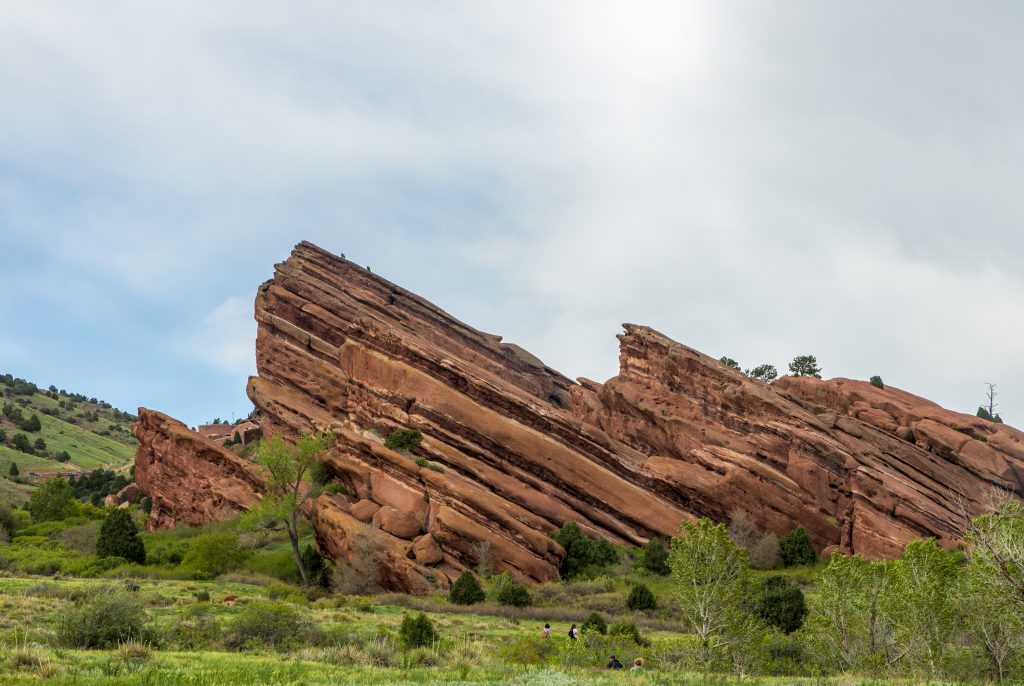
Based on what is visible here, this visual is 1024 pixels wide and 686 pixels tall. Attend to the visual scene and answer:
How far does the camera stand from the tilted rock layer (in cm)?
4988

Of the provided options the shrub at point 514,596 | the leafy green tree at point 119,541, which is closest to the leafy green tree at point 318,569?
the leafy green tree at point 119,541

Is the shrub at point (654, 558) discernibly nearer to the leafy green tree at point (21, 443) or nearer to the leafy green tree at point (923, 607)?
the leafy green tree at point (923, 607)

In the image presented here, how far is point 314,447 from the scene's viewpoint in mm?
53719

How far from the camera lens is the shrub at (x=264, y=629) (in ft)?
82.2

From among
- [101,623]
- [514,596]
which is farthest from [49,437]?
[101,623]

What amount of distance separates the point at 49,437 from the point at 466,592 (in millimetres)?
125620

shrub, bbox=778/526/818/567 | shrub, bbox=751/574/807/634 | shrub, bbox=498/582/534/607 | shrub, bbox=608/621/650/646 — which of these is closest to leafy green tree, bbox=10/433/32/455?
shrub, bbox=498/582/534/607

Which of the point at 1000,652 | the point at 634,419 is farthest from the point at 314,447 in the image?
the point at 1000,652

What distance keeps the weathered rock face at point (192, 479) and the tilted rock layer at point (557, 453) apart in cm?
19

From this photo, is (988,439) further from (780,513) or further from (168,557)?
(168,557)

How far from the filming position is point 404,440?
181 feet

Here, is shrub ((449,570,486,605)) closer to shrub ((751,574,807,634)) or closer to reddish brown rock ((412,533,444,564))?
reddish brown rock ((412,533,444,564))

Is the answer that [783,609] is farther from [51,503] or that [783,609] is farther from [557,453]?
[51,503]

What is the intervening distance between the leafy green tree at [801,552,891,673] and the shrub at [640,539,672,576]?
2414 cm
